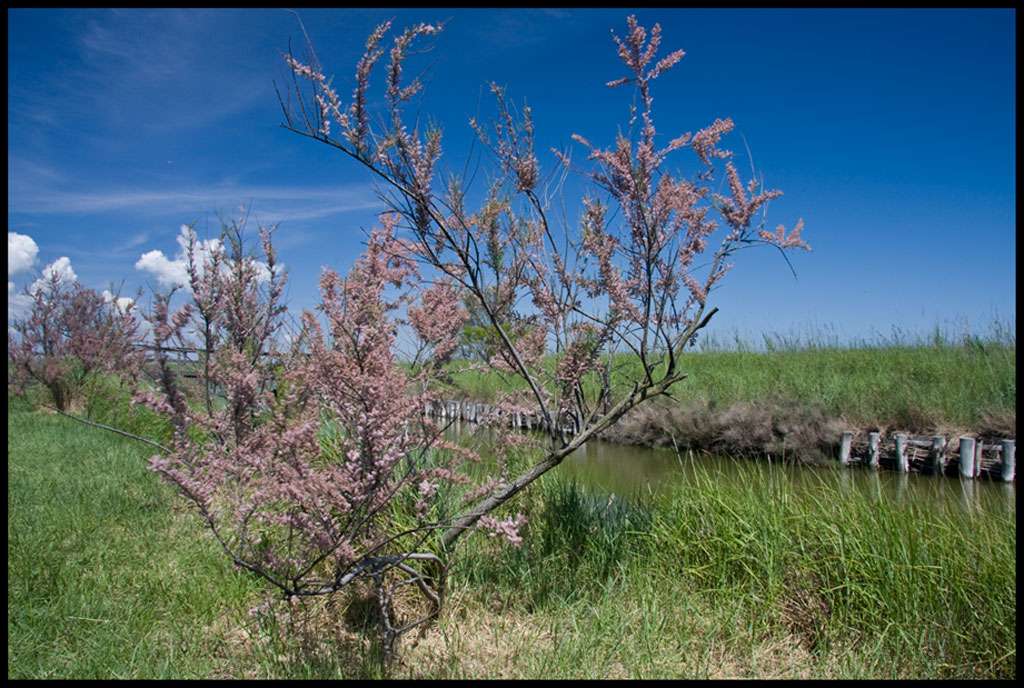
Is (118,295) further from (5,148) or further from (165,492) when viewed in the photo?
(5,148)

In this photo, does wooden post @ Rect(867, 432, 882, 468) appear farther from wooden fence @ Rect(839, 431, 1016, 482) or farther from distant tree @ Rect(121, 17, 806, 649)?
distant tree @ Rect(121, 17, 806, 649)

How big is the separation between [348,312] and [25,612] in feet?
7.41

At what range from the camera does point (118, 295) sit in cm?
831

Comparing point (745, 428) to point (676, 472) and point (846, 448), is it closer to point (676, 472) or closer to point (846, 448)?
point (846, 448)

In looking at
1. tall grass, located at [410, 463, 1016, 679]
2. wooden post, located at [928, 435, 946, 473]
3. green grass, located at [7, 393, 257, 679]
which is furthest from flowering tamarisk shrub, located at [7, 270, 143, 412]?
wooden post, located at [928, 435, 946, 473]

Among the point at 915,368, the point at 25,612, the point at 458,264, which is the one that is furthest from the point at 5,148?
the point at 915,368

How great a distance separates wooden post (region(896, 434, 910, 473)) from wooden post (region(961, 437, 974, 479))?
30.5 inches

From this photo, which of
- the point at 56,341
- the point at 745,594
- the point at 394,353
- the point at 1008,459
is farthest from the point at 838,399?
the point at 56,341

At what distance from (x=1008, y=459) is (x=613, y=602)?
7993mm

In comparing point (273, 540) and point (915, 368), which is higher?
point (915, 368)

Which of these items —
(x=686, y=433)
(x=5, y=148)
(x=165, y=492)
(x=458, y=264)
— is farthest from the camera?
(x=686, y=433)

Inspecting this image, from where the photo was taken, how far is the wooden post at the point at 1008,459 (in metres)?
8.12

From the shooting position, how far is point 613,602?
310 cm

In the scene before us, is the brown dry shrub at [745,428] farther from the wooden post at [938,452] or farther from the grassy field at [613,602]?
the grassy field at [613,602]
